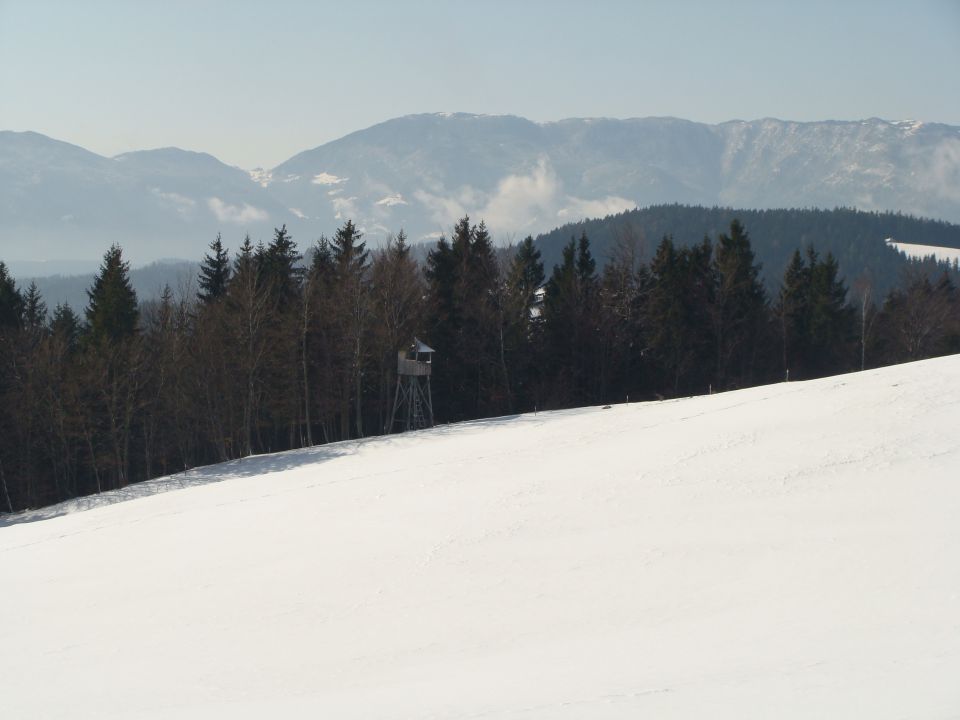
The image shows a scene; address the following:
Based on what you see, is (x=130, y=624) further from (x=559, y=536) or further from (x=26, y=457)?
(x=26, y=457)

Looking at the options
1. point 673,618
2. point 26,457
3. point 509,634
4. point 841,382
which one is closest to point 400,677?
point 509,634

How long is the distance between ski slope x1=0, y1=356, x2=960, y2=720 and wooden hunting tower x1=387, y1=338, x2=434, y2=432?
58.8ft

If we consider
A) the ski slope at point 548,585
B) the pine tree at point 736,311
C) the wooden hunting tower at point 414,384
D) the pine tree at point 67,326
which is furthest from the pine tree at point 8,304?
the pine tree at point 736,311

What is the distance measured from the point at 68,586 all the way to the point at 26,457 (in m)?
28.0

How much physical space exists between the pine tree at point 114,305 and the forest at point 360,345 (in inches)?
5.2

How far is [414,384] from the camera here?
5075cm

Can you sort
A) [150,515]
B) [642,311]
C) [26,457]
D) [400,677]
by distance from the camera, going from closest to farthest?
[400,677]
[150,515]
[26,457]
[642,311]

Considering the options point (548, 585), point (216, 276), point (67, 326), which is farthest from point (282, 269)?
point (548, 585)

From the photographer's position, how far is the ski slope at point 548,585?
43.0ft

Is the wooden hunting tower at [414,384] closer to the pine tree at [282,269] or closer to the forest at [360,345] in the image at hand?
the forest at [360,345]

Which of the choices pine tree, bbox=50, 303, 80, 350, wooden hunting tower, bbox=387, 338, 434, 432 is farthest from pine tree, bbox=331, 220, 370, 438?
pine tree, bbox=50, 303, 80, 350

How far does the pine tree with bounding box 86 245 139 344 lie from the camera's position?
163 feet

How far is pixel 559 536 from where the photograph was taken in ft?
70.2

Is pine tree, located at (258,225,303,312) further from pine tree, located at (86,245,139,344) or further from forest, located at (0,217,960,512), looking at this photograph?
pine tree, located at (86,245,139,344)
